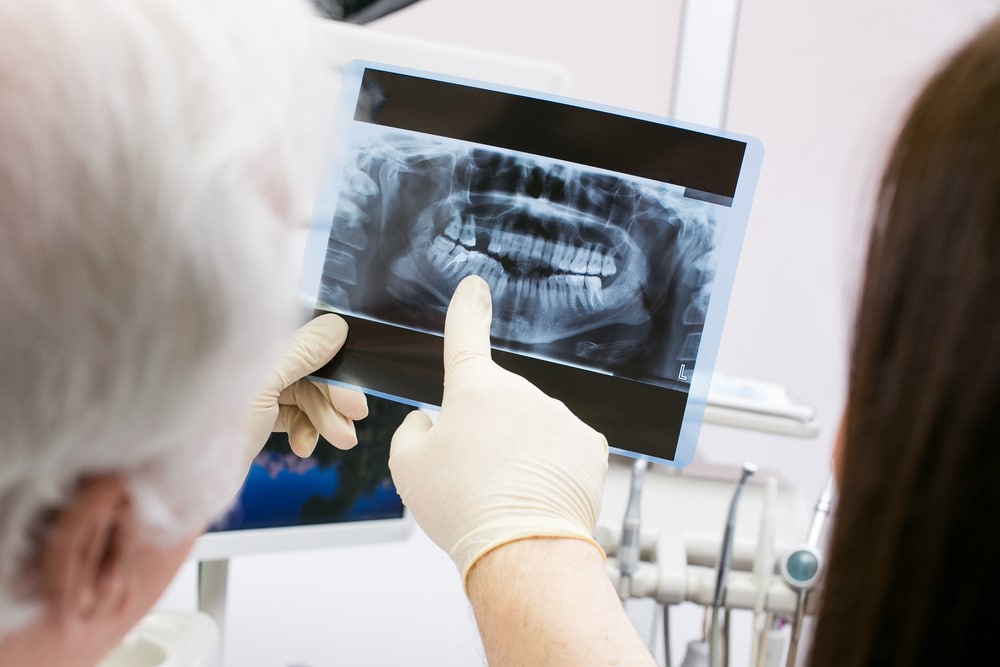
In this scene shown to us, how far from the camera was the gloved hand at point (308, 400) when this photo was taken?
37.3 inches

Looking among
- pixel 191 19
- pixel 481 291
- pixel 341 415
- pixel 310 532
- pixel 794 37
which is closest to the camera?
pixel 191 19

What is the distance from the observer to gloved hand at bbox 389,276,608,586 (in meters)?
0.86

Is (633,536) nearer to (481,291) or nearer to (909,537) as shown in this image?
(481,291)

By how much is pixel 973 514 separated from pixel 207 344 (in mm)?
386

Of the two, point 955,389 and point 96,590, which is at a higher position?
point 955,389

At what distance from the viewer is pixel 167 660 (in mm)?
1104

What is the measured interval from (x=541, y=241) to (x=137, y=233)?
23.0 inches

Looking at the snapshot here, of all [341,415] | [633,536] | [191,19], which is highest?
[191,19]

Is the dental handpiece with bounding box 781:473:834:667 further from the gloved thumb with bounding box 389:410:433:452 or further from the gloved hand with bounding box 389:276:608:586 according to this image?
the gloved thumb with bounding box 389:410:433:452

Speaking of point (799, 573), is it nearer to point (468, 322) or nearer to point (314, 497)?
point (468, 322)

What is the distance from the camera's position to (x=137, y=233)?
1.30ft

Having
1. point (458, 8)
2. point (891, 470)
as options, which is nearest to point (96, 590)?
point (891, 470)

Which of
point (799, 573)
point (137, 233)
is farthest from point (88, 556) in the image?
point (799, 573)

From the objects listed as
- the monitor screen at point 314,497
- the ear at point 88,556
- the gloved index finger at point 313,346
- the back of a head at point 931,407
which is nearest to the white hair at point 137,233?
the ear at point 88,556
